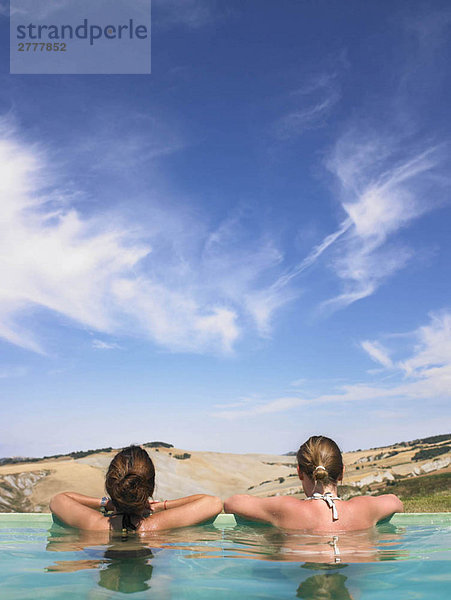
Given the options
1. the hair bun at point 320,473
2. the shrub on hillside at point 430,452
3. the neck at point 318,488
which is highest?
the hair bun at point 320,473

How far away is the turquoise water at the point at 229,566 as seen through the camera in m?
3.26

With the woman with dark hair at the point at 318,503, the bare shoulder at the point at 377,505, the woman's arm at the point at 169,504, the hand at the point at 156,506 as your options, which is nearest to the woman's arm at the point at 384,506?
the bare shoulder at the point at 377,505

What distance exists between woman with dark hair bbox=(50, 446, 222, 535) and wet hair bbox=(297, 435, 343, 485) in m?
1.07

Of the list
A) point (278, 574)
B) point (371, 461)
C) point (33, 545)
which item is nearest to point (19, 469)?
point (371, 461)

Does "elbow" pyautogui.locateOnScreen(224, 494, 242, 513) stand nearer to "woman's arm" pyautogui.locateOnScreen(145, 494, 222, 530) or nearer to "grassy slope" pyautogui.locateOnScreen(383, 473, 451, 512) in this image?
"woman's arm" pyautogui.locateOnScreen(145, 494, 222, 530)

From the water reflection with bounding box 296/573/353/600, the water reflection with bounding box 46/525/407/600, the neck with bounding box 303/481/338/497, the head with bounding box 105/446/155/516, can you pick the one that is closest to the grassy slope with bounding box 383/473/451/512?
the water reflection with bounding box 46/525/407/600

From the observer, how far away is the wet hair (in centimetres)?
457

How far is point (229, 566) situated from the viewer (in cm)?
396

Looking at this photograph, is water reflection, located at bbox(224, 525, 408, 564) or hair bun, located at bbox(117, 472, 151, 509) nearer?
water reflection, located at bbox(224, 525, 408, 564)

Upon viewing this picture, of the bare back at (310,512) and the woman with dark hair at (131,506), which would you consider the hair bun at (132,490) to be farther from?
the bare back at (310,512)

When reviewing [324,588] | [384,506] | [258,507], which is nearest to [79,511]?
[258,507]

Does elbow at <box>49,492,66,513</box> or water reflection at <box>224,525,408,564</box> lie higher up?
elbow at <box>49,492,66,513</box>

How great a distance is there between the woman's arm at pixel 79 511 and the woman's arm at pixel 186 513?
47 centimetres

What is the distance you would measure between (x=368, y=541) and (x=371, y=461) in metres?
20.8
